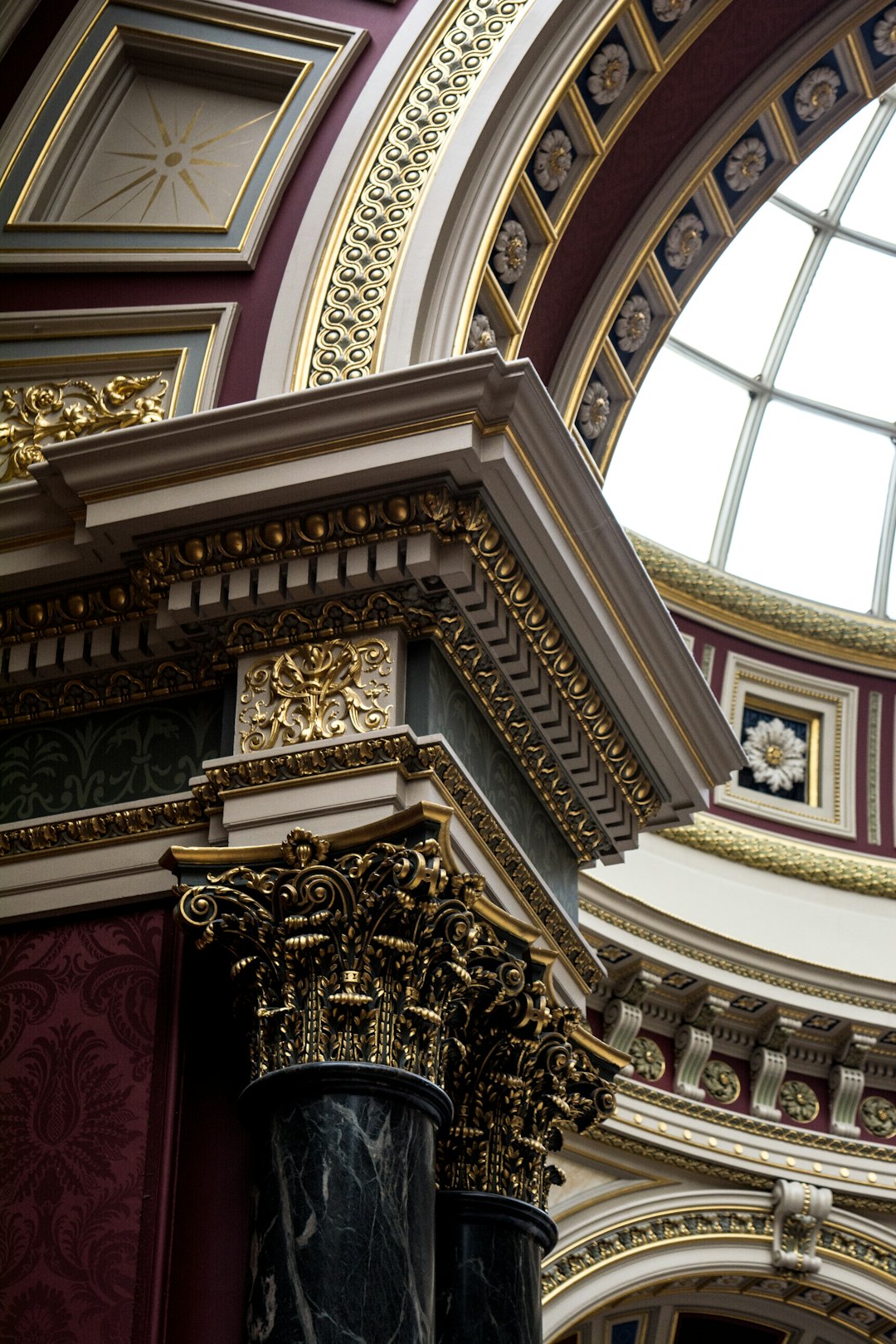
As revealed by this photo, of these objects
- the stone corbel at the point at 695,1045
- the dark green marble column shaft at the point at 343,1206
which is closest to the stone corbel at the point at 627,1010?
the stone corbel at the point at 695,1045

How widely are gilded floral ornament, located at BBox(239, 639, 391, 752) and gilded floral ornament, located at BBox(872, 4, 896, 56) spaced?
10.3 ft

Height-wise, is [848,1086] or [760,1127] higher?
[848,1086]

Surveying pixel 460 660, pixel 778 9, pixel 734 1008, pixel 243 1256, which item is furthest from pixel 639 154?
pixel 734 1008

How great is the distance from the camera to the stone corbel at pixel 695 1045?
11.0 meters

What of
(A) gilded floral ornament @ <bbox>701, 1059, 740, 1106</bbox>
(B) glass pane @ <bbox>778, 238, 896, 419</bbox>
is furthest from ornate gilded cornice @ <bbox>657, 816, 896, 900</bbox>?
(B) glass pane @ <bbox>778, 238, 896, 419</bbox>

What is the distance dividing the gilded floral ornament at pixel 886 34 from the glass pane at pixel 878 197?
6.00 m

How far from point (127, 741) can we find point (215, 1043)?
0.90m

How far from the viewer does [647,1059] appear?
10.9 metres

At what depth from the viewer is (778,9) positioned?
6.26 m

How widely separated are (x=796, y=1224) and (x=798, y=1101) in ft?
2.39

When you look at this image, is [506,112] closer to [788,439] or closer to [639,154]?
[639,154]

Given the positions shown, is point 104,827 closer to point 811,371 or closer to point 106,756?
point 106,756

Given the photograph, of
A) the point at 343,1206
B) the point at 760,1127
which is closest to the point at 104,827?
the point at 343,1206

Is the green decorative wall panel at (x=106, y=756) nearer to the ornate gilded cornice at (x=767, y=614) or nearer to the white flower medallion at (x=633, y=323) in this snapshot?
the white flower medallion at (x=633, y=323)
